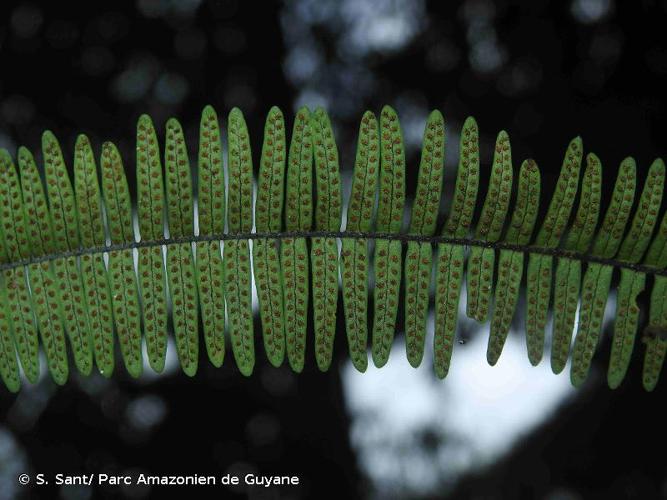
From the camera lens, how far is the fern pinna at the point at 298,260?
2406 mm

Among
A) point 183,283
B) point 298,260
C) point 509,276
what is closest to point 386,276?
point 298,260

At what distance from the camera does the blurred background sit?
9.02 feet

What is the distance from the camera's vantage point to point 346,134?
2.77 meters

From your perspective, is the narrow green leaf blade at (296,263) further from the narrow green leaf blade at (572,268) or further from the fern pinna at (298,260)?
the narrow green leaf blade at (572,268)

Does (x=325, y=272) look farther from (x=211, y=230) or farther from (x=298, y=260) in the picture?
(x=211, y=230)

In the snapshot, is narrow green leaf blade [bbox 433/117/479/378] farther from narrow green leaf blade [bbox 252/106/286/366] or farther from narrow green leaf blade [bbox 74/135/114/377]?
→ narrow green leaf blade [bbox 74/135/114/377]

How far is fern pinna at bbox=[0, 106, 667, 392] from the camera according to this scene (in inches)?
94.7

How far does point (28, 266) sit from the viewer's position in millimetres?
2469

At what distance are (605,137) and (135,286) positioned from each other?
1.62 meters

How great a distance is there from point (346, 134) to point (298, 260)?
55 cm

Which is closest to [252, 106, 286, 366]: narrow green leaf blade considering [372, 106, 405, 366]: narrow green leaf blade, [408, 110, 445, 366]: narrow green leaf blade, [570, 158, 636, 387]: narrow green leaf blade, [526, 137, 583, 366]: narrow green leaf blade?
[372, 106, 405, 366]: narrow green leaf blade

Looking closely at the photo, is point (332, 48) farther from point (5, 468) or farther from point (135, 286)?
point (5, 468)

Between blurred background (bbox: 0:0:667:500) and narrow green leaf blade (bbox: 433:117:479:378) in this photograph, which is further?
blurred background (bbox: 0:0:667:500)

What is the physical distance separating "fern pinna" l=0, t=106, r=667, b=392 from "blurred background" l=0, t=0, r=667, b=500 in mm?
303
